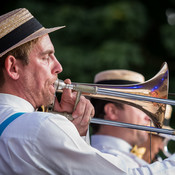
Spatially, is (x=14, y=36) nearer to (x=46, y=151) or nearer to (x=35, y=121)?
(x=35, y=121)

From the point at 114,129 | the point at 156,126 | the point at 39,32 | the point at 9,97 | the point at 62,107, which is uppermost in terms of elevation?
the point at 39,32

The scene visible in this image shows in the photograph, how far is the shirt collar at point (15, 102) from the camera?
1.93 m

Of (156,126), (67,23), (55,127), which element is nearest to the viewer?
(55,127)

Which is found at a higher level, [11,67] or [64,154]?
[11,67]

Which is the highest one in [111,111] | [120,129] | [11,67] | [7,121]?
[11,67]

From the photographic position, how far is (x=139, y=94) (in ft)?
8.45

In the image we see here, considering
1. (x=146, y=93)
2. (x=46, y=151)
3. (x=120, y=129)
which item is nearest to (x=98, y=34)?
(x=120, y=129)

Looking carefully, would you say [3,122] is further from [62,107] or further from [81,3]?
[81,3]

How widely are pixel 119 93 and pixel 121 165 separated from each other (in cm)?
81

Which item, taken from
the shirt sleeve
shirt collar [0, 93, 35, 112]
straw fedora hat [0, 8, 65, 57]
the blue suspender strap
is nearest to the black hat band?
straw fedora hat [0, 8, 65, 57]

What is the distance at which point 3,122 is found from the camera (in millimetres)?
1710

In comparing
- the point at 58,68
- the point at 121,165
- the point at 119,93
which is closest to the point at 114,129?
the point at 119,93

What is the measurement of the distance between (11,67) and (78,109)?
51cm

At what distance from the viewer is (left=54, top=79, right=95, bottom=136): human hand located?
2209mm
